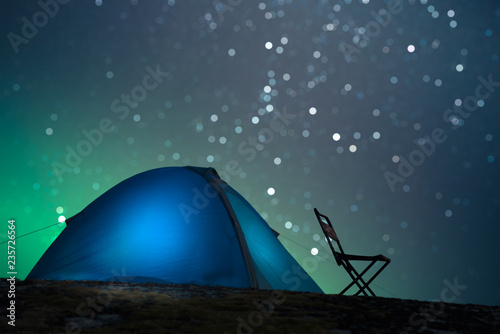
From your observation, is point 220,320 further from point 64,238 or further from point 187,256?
point 64,238

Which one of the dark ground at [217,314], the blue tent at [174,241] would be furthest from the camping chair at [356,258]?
the dark ground at [217,314]

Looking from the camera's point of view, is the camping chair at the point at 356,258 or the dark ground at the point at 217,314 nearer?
the dark ground at the point at 217,314

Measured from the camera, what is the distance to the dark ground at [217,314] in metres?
1.67

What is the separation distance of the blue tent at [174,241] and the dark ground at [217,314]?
1.12 m

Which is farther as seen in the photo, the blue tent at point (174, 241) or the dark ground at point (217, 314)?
the blue tent at point (174, 241)

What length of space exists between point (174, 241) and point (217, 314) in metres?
2.08

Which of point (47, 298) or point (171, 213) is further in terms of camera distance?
point (171, 213)

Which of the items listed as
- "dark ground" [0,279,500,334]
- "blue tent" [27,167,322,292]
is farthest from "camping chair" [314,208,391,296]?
"dark ground" [0,279,500,334]

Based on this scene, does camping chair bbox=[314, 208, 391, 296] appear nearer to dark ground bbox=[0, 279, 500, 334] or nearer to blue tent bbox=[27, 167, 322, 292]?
blue tent bbox=[27, 167, 322, 292]

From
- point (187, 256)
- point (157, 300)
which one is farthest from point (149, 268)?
point (157, 300)

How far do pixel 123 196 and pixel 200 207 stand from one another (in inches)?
37.2

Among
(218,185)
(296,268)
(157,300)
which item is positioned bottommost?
(296,268)

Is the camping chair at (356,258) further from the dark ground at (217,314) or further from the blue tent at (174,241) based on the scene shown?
the dark ground at (217,314)

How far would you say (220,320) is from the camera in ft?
5.96
